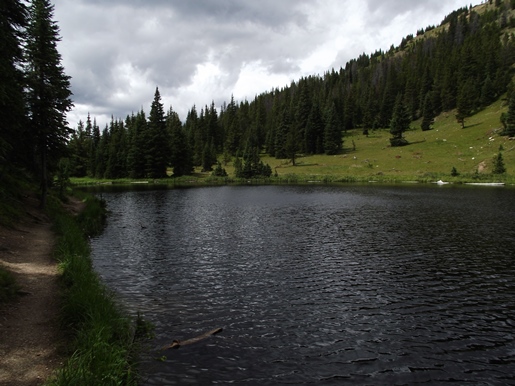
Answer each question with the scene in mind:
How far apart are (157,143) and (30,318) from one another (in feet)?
323

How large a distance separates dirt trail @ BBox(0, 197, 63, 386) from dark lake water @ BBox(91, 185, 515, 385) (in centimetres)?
277

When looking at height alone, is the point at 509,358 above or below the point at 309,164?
below

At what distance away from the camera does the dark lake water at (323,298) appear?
34.9 ft

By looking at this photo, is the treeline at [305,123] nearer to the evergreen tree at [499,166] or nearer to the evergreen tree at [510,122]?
the evergreen tree at [510,122]

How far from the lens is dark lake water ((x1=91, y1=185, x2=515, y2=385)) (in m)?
10.6

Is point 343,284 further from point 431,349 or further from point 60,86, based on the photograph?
point 60,86

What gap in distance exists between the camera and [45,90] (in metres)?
31.0

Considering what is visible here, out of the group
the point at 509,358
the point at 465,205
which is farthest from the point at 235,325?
the point at 465,205

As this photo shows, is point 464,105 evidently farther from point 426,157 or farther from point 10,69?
point 10,69

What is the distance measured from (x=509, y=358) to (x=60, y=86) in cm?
3830

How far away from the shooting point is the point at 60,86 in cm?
3312

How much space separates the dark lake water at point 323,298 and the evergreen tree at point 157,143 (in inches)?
2920

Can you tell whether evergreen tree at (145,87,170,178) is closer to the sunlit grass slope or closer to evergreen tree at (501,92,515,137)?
the sunlit grass slope

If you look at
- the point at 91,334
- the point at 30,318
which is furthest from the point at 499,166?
the point at 30,318
